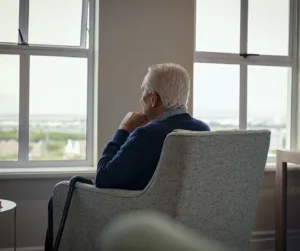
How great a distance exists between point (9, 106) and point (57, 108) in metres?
0.34

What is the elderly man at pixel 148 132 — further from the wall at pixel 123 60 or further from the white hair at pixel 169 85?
the wall at pixel 123 60

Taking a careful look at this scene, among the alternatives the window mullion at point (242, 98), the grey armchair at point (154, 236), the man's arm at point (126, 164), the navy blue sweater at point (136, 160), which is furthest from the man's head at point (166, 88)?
the window mullion at point (242, 98)

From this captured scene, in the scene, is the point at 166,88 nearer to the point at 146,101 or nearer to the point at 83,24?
the point at 146,101

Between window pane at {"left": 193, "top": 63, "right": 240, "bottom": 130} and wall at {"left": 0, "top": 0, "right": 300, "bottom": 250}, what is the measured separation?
1.24 feet

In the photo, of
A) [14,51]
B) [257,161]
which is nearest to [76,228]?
[257,161]

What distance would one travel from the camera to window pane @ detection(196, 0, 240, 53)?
3.49m

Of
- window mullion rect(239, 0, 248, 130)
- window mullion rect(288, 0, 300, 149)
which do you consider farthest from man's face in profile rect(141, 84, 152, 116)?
window mullion rect(288, 0, 300, 149)

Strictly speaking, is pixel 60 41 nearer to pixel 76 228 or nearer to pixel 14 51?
pixel 14 51

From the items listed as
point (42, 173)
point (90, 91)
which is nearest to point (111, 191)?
point (42, 173)

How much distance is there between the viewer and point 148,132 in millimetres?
1780

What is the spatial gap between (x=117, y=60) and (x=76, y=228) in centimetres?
139

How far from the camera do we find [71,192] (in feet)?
6.52

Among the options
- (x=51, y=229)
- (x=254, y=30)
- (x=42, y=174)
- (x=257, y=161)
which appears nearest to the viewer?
(x=257, y=161)

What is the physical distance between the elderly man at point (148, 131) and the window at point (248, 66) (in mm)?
1510
